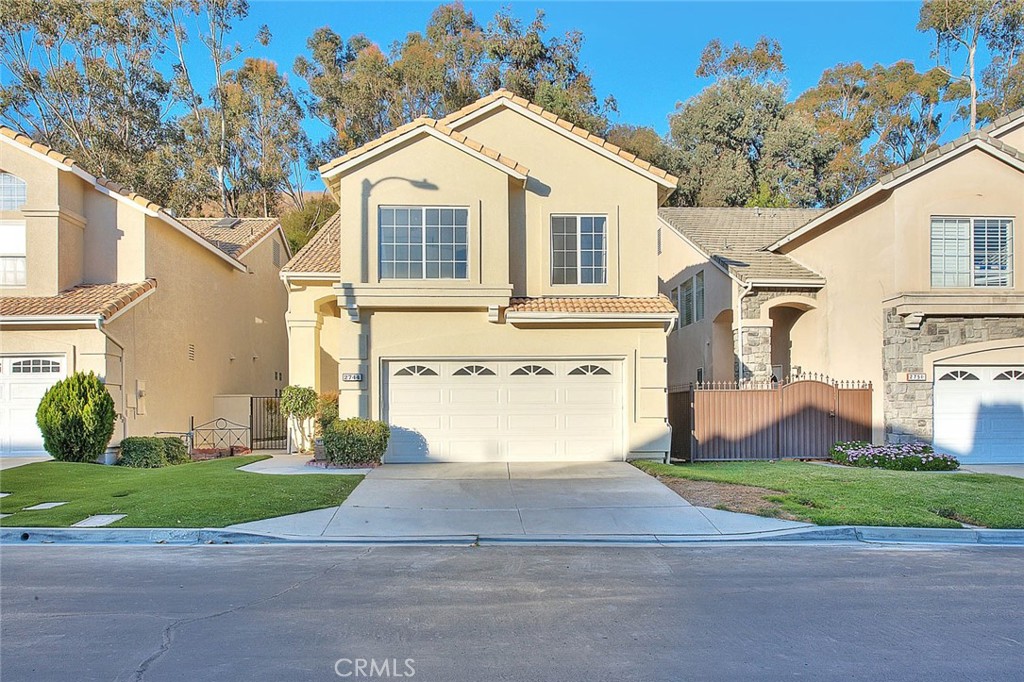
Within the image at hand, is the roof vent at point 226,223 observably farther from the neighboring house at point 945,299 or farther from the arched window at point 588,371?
the neighboring house at point 945,299

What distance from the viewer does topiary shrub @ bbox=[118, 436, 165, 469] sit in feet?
54.3

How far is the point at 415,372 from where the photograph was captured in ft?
52.0

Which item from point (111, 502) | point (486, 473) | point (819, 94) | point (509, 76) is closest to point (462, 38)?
point (509, 76)

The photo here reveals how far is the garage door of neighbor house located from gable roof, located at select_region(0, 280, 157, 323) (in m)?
6.49

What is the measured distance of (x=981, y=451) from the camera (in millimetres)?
17375

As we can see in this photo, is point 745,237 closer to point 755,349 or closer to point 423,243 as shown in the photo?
point 755,349

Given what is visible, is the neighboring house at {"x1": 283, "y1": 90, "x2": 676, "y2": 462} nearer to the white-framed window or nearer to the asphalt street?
the asphalt street

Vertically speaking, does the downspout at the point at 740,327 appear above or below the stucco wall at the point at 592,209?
below

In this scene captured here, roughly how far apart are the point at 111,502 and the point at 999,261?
62.2ft

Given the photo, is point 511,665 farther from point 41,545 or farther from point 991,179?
point 991,179

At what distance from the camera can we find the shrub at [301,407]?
18547mm

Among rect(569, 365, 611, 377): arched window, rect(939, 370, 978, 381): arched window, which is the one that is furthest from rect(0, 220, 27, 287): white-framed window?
rect(939, 370, 978, 381): arched window

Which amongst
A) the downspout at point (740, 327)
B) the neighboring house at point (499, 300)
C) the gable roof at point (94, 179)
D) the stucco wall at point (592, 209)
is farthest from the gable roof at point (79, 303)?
the downspout at point (740, 327)

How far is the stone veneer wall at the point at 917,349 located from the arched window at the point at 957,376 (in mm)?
522
